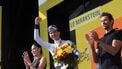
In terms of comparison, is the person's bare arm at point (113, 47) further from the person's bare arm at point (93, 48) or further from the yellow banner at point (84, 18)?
the yellow banner at point (84, 18)

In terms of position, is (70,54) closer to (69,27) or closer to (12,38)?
(69,27)

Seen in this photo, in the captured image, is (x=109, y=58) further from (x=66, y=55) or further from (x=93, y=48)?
(x=66, y=55)

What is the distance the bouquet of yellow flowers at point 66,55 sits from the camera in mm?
4969

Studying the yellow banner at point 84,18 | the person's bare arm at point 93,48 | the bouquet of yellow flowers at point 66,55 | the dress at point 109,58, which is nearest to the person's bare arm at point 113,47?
the dress at point 109,58

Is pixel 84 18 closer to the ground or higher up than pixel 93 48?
higher up

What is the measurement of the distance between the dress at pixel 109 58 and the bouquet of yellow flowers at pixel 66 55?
0.41 meters

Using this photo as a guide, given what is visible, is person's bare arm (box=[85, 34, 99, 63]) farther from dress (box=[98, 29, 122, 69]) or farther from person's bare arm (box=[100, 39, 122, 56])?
person's bare arm (box=[100, 39, 122, 56])

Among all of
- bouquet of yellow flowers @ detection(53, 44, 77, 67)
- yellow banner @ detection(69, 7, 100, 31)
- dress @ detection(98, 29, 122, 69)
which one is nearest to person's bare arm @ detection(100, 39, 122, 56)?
dress @ detection(98, 29, 122, 69)

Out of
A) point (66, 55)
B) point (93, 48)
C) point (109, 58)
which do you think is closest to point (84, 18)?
point (66, 55)

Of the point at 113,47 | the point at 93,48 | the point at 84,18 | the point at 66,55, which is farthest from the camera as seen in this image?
the point at 84,18

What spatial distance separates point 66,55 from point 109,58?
575 millimetres

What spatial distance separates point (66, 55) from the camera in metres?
4.98

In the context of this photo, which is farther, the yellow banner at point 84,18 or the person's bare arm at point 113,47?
the yellow banner at point 84,18

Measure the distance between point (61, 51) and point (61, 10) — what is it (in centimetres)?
278
